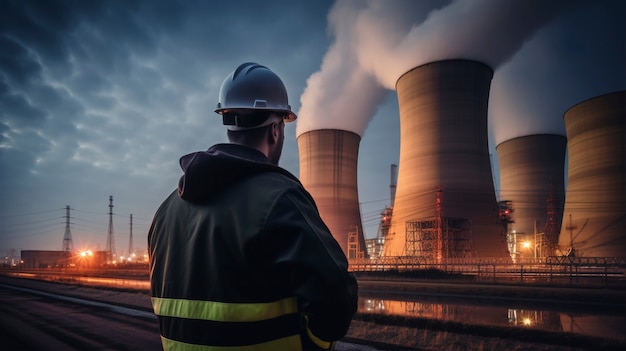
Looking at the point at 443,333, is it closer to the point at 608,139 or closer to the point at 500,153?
the point at 608,139

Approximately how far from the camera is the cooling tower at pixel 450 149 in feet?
72.5

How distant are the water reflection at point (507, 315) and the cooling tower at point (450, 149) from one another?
41.6 feet

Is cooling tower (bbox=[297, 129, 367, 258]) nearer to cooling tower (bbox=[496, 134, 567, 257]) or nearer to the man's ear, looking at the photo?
cooling tower (bbox=[496, 134, 567, 257])

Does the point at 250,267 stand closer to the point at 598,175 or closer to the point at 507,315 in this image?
the point at 507,315

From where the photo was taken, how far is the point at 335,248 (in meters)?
0.92

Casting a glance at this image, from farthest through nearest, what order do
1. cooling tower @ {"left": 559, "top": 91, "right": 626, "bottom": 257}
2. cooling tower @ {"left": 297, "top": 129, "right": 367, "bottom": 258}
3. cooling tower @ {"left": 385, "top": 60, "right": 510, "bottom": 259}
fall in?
cooling tower @ {"left": 297, "top": 129, "right": 367, "bottom": 258}, cooling tower @ {"left": 559, "top": 91, "right": 626, "bottom": 257}, cooling tower @ {"left": 385, "top": 60, "right": 510, "bottom": 259}

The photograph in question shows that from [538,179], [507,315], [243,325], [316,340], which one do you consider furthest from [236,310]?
[538,179]

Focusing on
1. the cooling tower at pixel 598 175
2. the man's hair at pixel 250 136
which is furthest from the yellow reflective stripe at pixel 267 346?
the cooling tower at pixel 598 175

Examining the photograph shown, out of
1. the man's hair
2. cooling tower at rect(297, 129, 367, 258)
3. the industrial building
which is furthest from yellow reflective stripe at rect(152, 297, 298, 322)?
the industrial building

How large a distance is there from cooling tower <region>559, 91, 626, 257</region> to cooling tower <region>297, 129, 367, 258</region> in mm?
15054

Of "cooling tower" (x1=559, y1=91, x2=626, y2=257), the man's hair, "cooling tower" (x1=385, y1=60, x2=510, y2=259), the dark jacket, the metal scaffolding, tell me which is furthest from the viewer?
the metal scaffolding

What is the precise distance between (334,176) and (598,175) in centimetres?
1697

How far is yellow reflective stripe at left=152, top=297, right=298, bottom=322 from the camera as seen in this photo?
2.95ft

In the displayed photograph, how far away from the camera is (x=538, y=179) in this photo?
35625 mm
